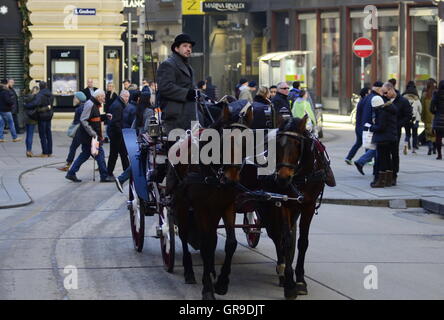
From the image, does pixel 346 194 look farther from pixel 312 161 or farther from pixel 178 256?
pixel 312 161

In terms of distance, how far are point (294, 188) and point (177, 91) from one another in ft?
5.50

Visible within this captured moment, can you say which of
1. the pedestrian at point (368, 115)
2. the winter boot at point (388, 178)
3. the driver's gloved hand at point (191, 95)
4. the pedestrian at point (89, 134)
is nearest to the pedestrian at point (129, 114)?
the pedestrian at point (89, 134)

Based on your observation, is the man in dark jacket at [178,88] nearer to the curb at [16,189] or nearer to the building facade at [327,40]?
the curb at [16,189]

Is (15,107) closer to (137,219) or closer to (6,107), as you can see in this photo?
(6,107)

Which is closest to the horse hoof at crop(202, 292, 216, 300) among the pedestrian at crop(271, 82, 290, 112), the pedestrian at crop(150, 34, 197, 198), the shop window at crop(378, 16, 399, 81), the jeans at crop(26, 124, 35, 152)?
the pedestrian at crop(150, 34, 197, 198)

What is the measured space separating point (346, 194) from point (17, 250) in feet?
23.7

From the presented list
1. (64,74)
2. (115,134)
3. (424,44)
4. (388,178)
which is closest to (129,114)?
(115,134)

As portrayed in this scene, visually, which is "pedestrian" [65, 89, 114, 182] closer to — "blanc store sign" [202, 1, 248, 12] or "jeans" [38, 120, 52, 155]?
"jeans" [38, 120, 52, 155]

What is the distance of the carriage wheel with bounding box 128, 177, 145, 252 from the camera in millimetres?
11758

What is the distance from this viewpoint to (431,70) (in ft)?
133

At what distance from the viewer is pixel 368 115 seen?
70.7 feet

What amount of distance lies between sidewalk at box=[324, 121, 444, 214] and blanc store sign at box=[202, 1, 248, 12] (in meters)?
17.9

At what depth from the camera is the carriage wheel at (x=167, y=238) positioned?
1040 centimetres

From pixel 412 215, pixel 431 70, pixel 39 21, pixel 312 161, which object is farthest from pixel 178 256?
pixel 431 70
